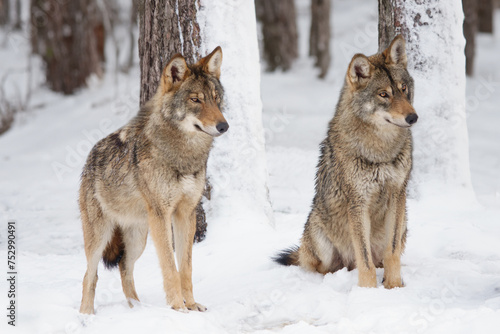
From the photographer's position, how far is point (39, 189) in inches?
372

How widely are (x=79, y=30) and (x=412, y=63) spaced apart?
11252mm

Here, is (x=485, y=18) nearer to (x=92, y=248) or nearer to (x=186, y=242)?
(x=186, y=242)

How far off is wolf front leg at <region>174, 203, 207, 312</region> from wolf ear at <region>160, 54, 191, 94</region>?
89 centimetres

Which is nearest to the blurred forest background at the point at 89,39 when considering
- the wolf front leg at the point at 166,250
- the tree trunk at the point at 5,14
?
the wolf front leg at the point at 166,250

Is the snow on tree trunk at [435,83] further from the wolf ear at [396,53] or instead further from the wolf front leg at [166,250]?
the wolf front leg at [166,250]

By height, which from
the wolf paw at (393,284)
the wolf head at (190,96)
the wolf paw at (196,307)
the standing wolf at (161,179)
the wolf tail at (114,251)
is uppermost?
the wolf head at (190,96)

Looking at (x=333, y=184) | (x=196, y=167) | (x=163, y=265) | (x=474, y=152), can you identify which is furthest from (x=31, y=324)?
(x=474, y=152)

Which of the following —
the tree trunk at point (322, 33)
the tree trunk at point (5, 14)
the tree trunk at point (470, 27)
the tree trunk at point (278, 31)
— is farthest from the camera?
the tree trunk at point (5, 14)

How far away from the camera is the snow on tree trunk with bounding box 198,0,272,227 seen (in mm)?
6133

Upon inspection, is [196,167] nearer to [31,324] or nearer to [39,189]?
[31,324]

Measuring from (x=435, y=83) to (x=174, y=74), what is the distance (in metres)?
3.41

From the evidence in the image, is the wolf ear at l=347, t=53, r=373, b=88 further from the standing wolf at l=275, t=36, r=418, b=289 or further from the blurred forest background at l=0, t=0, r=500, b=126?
the blurred forest background at l=0, t=0, r=500, b=126

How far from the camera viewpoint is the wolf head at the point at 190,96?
4.34m

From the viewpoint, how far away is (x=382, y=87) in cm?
461
